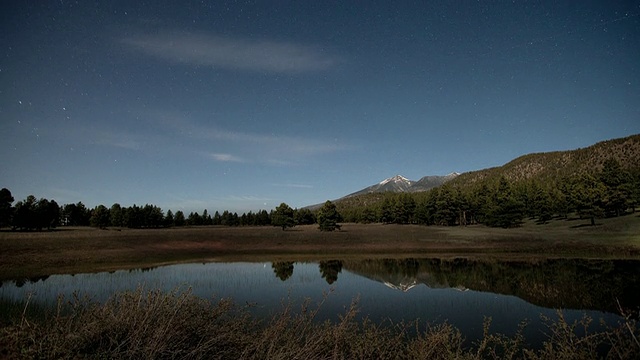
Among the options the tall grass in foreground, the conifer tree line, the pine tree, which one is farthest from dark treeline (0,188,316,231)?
the tall grass in foreground

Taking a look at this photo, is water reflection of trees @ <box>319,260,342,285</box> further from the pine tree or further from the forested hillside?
the forested hillside

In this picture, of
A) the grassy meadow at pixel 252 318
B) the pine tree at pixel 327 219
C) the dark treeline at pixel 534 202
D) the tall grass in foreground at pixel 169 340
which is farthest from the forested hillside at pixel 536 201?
the tall grass in foreground at pixel 169 340

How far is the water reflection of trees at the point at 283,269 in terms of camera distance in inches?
1272

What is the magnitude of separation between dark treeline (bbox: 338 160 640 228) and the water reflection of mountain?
42982 mm

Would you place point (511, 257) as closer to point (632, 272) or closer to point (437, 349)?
point (632, 272)

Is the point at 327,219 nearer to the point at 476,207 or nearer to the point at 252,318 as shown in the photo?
the point at 476,207

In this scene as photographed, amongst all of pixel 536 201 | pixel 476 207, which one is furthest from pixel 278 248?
pixel 536 201

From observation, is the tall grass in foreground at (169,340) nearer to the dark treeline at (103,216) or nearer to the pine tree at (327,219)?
the pine tree at (327,219)

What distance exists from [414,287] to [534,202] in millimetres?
83900

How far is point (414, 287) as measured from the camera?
26.7 metres

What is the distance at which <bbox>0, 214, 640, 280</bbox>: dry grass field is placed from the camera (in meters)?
37.8

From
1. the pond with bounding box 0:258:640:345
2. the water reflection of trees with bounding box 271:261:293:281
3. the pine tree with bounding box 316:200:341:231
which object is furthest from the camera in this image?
the pine tree with bounding box 316:200:341:231

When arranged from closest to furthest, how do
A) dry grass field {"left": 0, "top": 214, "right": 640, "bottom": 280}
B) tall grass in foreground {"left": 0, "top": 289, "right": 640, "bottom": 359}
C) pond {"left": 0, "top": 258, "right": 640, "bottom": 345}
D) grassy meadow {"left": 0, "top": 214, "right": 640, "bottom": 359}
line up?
tall grass in foreground {"left": 0, "top": 289, "right": 640, "bottom": 359}, grassy meadow {"left": 0, "top": 214, "right": 640, "bottom": 359}, pond {"left": 0, "top": 258, "right": 640, "bottom": 345}, dry grass field {"left": 0, "top": 214, "right": 640, "bottom": 280}

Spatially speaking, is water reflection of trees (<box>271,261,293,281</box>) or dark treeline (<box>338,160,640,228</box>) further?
dark treeline (<box>338,160,640,228</box>)
